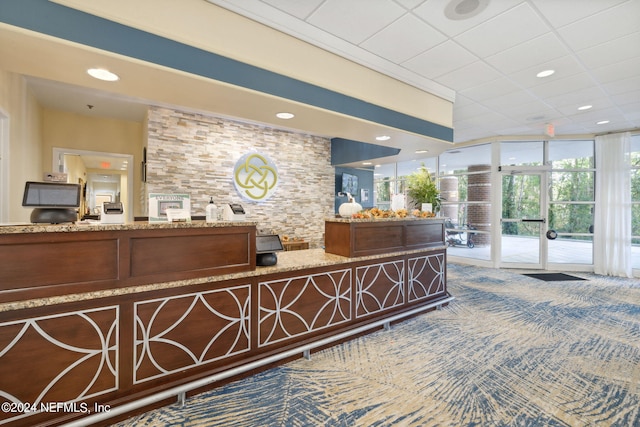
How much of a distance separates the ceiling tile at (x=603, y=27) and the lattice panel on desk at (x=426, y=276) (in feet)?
9.45

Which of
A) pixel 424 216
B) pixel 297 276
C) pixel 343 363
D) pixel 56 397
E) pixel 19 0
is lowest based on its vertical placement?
pixel 343 363

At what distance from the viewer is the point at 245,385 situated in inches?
97.7

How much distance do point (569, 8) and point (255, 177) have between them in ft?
16.1

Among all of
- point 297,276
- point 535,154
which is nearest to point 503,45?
point 297,276

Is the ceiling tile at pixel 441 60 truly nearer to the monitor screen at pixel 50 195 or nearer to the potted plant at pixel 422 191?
the potted plant at pixel 422 191

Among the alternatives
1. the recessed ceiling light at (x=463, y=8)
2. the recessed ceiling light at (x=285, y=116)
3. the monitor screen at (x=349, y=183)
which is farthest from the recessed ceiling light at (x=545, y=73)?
the monitor screen at (x=349, y=183)

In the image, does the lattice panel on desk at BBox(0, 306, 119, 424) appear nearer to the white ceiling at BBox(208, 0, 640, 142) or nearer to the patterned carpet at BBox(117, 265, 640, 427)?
the patterned carpet at BBox(117, 265, 640, 427)

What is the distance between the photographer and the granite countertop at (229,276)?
1.78 metres

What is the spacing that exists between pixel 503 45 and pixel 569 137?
17.7 feet

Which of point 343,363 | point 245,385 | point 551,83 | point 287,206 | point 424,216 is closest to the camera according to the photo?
point 245,385

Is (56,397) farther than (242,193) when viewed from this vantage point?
No

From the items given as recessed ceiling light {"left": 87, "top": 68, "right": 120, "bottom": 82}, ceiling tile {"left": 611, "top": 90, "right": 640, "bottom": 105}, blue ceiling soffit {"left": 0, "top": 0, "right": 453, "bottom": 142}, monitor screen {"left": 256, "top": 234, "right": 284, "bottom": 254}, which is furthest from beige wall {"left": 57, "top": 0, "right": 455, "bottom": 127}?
ceiling tile {"left": 611, "top": 90, "right": 640, "bottom": 105}

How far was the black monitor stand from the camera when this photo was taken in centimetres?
190

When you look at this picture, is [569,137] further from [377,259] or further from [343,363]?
[343,363]
